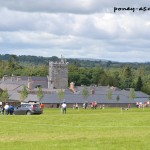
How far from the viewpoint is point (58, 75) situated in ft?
618

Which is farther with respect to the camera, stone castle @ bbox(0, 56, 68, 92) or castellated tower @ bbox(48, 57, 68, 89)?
castellated tower @ bbox(48, 57, 68, 89)

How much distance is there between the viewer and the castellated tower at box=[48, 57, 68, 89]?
612ft

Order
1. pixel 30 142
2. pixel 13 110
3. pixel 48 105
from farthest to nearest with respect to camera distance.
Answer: pixel 48 105, pixel 13 110, pixel 30 142

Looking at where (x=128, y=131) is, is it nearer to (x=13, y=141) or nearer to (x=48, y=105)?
(x=13, y=141)

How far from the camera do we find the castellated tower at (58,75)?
18650 centimetres

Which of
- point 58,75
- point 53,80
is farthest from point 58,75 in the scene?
point 53,80

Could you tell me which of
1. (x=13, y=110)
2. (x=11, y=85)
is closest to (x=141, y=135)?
(x=13, y=110)

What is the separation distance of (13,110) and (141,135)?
107ft

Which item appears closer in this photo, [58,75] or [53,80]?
[53,80]

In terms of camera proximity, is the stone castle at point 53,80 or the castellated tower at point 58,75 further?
the castellated tower at point 58,75

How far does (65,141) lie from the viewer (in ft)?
75.2

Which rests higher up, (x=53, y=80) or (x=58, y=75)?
(x=58, y=75)

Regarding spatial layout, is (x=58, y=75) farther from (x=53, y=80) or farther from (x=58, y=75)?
(x=53, y=80)

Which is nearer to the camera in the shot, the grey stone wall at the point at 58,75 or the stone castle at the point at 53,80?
the stone castle at the point at 53,80
